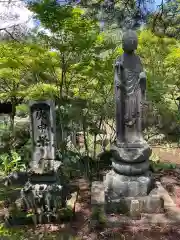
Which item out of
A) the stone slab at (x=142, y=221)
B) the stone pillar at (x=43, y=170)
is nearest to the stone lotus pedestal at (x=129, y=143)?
the stone slab at (x=142, y=221)

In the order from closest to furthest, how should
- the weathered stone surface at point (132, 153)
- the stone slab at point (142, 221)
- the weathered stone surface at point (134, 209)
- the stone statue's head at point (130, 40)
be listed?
the stone slab at point (142, 221), the weathered stone surface at point (134, 209), the stone statue's head at point (130, 40), the weathered stone surface at point (132, 153)

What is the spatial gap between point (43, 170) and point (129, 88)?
2121mm

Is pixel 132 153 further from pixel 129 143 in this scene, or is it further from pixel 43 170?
pixel 43 170

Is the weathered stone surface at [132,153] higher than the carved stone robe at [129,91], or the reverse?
the carved stone robe at [129,91]

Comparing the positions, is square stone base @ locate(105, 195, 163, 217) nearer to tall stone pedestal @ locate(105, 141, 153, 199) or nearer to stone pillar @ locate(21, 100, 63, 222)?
tall stone pedestal @ locate(105, 141, 153, 199)

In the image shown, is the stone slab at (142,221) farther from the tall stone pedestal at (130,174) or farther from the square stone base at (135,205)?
the tall stone pedestal at (130,174)

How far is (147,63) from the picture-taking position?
404 inches

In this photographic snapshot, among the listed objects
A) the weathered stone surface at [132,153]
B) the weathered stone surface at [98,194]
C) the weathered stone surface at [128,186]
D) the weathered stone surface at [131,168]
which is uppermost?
the weathered stone surface at [132,153]

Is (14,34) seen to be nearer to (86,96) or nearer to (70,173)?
(86,96)

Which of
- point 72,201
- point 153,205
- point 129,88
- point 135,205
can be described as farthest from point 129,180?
point 129,88

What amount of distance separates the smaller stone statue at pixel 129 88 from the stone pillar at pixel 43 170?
124 cm

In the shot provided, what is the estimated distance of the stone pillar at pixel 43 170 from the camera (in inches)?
207

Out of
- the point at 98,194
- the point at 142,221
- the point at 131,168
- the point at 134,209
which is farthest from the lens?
the point at 98,194

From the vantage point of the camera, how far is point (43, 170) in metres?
5.38
